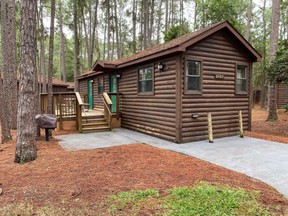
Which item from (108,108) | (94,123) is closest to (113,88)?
(108,108)

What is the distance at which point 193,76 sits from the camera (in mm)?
7246

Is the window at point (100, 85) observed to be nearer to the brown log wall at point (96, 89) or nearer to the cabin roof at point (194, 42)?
the brown log wall at point (96, 89)

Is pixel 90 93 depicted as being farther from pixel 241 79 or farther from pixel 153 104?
pixel 241 79

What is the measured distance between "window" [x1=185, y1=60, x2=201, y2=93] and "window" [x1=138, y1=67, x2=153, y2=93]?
5.46 ft

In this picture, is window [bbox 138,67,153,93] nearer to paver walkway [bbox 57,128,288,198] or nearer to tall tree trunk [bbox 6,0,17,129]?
paver walkway [bbox 57,128,288,198]

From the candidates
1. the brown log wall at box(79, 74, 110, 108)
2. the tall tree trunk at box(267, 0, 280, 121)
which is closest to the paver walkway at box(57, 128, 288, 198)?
the brown log wall at box(79, 74, 110, 108)

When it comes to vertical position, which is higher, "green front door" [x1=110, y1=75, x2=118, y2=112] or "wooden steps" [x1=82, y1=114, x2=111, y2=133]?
"green front door" [x1=110, y1=75, x2=118, y2=112]

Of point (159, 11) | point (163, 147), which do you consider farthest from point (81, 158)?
point (159, 11)

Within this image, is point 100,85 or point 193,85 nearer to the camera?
point 193,85

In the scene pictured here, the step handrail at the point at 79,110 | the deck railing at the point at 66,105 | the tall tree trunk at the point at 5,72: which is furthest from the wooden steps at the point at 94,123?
the tall tree trunk at the point at 5,72

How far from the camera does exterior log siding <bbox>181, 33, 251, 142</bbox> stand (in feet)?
23.5

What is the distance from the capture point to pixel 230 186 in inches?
140

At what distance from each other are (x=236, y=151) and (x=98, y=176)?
3.80m

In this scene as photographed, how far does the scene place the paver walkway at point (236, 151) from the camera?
4.28m
